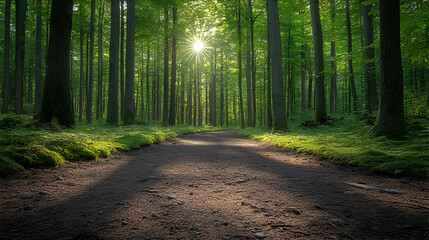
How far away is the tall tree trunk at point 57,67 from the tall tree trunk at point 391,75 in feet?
35.7

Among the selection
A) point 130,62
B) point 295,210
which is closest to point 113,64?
point 130,62

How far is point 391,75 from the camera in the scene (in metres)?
5.67

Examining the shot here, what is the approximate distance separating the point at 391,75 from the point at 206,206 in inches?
263

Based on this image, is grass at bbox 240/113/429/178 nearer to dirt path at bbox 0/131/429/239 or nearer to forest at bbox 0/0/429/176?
forest at bbox 0/0/429/176

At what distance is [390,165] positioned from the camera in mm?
3570

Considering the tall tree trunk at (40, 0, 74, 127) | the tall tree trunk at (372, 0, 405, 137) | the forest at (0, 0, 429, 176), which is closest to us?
the forest at (0, 0, 429, 176)

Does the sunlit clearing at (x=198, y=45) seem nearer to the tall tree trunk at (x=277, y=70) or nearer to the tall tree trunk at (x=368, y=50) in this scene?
the tall tree trunk at (x=277, y=70)

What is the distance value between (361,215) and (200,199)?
70.5 inches

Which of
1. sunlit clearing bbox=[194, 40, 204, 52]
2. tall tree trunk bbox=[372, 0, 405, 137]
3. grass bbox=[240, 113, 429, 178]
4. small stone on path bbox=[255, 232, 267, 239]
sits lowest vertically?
small stone on path bbox=[255, 232, 267, 239]

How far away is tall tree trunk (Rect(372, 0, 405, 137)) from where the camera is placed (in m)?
5.60

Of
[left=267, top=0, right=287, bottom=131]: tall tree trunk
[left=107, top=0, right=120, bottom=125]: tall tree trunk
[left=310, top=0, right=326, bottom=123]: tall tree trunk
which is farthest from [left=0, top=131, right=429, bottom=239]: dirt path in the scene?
[left=107, top=0, right=120, bottom=125]: tall tree trunk

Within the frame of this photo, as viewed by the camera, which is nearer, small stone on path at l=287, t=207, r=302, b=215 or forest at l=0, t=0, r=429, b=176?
small stone on path at l=287, t=207, r=302, b=215

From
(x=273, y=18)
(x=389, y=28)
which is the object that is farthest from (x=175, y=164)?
(x=273, y=18)

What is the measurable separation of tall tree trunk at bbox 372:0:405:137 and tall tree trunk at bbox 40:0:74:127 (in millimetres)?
10870
